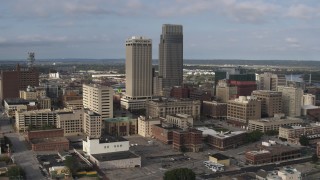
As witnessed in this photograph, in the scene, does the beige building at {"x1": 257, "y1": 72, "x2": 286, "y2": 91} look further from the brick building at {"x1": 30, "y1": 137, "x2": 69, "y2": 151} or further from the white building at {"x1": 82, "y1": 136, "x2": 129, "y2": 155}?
the brick building at {"x1": 30, "y1": 137, "x2": 69, "y2": 151}

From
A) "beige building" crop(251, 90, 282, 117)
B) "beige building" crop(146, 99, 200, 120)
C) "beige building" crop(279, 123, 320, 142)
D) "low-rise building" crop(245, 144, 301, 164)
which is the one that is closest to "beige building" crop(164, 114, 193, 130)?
"beige building" crop(146, 99, 200, 120)

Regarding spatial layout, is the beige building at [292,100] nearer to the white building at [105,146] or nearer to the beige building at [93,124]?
the beige building at [93,124]

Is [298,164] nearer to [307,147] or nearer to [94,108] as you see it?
[307,147]

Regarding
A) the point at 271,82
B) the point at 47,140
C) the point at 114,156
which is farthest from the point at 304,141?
the point at 271,82

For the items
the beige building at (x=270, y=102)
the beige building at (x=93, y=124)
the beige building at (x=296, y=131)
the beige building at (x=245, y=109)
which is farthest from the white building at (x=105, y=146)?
the beige building at (x=270, y=102)

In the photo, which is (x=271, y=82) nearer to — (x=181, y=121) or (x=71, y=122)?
(x=181, y=121)
